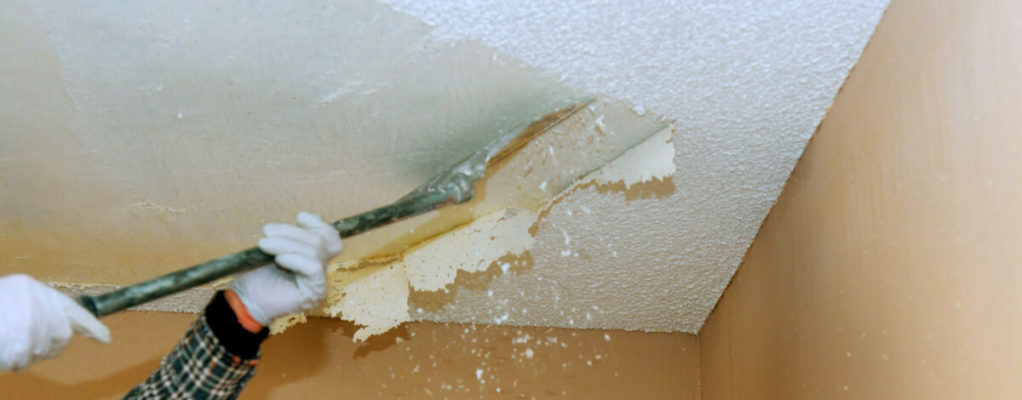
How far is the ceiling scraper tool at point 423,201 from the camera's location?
138 cm

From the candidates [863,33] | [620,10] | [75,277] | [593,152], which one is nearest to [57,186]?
[75,277]

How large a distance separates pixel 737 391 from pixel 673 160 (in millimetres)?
742

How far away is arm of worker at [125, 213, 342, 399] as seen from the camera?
1607 mm

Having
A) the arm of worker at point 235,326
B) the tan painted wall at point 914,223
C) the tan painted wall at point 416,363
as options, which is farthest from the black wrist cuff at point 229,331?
the tan painted wall at point 914,223

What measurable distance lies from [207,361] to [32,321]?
38 cm

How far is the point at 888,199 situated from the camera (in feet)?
4.14

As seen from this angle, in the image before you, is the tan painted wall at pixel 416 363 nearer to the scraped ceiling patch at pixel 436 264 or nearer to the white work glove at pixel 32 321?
the scraped ceiling patch at pixel 436 264

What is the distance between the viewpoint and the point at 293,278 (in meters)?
1.62

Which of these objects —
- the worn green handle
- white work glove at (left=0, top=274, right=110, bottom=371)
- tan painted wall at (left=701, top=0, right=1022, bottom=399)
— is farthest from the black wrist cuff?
tan painted wall at (left=701, top=0, right=1022, bottom=399)

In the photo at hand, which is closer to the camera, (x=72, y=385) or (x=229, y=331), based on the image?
(x=229, y=331)

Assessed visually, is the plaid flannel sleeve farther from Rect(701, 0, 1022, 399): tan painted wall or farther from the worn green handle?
Rect(701, 0, 1022, 399): tan painted wall

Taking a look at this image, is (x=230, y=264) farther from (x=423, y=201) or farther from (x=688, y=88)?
(x=688, y=88)

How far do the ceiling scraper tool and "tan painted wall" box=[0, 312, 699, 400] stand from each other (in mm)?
823

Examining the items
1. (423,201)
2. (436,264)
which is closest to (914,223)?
(423,201)
